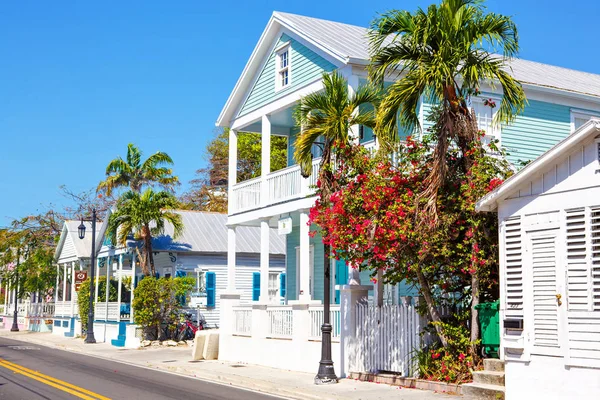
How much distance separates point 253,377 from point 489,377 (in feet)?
21.4

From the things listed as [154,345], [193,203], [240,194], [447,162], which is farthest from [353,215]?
[193,203]

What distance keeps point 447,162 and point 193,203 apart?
45840mm

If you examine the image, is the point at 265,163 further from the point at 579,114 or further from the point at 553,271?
the point at 553,271

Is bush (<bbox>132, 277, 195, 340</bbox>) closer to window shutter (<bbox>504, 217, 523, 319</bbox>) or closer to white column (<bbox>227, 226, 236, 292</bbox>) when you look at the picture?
white column (<bbox>227, 226, 236, 292</bbox>)

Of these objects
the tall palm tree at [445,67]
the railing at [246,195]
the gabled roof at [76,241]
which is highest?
the tall palm tree at [445,67]

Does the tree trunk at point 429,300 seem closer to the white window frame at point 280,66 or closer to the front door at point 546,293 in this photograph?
the front door at point 546,293

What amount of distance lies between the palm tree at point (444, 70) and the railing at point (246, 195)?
9291mm

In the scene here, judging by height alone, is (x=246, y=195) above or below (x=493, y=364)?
above

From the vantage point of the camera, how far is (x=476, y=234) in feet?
45.7

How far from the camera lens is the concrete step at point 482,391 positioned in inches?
505

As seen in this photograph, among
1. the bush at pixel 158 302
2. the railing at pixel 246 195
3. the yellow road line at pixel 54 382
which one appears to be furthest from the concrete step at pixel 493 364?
the bush at pixel 158 302

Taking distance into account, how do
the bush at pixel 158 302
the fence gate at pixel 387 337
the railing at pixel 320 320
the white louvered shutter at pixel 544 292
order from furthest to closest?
1. the bush at pixel 158 302
2. the railing at pixel 320 320
3. the fence gate at pixel 387 337
4. the white louvered shutter at pixel 544 292

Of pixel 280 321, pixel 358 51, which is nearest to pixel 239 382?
pixel 280 321

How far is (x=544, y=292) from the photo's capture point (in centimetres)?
1220
